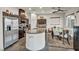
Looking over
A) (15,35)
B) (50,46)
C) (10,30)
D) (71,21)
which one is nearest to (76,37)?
(71,21)

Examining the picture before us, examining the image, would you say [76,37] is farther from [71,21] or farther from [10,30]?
[10,30]

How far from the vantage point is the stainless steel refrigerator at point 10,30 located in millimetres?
2609

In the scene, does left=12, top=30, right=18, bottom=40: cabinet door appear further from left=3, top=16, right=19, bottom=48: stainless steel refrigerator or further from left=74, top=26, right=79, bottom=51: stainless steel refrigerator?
left=74, top=26, right=79, bottom=51: stainless steel refrigerator

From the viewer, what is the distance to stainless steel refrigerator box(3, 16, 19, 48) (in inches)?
103

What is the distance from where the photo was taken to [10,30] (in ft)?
8.80

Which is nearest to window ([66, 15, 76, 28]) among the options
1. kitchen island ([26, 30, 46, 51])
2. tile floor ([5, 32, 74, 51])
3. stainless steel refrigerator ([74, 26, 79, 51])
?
stainless steel refrigerator ([74, 26, 79, 51])

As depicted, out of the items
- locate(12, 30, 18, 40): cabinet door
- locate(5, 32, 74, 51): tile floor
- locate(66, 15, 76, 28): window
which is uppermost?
locate(66, 15, 76, 28): window

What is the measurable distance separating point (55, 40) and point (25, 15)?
95 cm

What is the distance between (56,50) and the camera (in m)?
2.66

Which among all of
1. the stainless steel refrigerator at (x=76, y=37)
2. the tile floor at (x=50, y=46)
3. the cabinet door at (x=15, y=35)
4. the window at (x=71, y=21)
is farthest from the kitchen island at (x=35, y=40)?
the stainless steel refrigerator at (x=76, y=37)

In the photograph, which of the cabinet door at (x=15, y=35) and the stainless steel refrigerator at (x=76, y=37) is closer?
the stainless steel refrigerator at (x=76, y=37)

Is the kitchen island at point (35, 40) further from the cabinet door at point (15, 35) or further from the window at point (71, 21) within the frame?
the window at point (71, 21)
